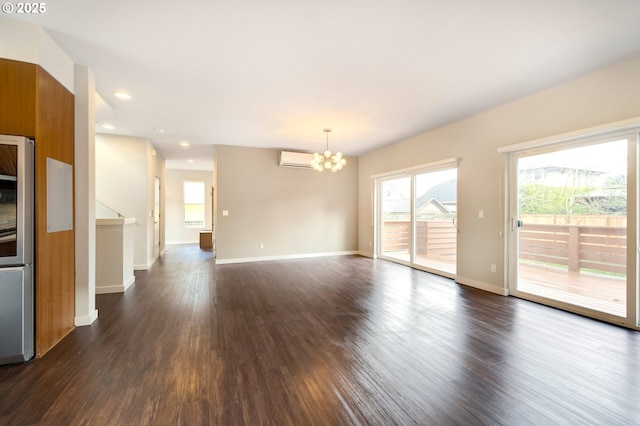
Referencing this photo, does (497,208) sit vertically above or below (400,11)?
below

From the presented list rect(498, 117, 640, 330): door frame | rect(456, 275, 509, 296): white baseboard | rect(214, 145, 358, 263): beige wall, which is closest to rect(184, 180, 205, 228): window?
rect(214, 145, 358, 263): beige wall

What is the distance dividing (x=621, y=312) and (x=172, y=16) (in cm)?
519

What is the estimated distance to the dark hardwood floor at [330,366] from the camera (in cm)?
162

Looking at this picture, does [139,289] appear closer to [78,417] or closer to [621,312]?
[78,417]

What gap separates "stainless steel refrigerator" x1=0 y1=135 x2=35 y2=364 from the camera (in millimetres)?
2086

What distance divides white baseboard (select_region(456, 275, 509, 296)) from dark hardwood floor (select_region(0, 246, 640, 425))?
32 centimetres

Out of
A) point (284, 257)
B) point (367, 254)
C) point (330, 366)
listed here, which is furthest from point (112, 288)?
point (367, 254)

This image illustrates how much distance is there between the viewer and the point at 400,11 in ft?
6.78

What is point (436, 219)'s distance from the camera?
5379 millimetres

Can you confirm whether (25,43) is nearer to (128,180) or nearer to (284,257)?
(128,180)

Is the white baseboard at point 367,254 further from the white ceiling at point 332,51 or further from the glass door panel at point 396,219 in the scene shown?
the white ceiling at point 332,51

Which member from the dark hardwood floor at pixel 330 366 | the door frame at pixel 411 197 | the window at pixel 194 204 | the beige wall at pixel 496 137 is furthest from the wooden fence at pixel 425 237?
the window at pixel 194 204

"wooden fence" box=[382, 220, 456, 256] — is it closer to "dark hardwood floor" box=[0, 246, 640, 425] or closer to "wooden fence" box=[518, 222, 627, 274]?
"wooden fence" box=[518, 222, 627, 274]

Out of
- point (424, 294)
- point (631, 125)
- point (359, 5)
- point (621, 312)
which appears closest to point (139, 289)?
point (424, 294)
